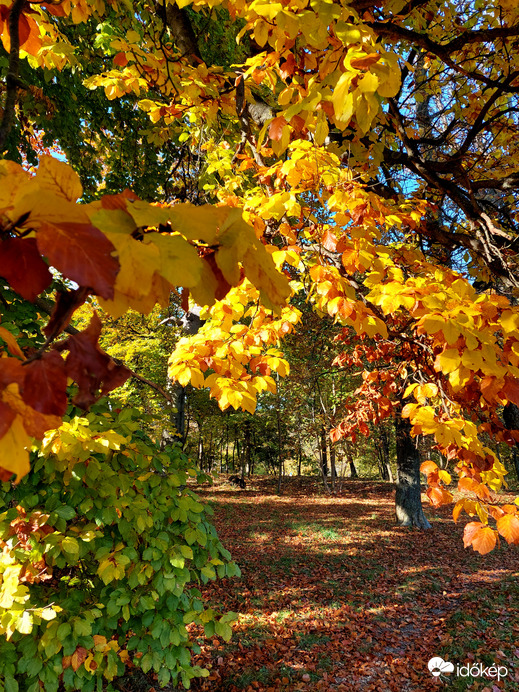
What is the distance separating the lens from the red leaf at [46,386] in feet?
1.59

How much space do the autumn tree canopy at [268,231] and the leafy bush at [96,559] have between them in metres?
0.71

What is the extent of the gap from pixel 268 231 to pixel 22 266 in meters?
2.34

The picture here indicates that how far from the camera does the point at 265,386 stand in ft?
7.36

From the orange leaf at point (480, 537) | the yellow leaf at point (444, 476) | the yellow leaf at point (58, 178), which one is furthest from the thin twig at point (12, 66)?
the yellow leaf at point (444, 476)

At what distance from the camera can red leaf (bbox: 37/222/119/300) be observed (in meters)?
0.45

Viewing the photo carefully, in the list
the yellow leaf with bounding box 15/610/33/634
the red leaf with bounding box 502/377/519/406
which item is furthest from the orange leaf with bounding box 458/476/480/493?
the yellow leaf with bounding box 15/610/33/634

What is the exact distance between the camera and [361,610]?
18.3 ft

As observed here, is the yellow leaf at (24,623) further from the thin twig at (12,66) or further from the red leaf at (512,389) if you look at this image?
the red leaf at (512,389)

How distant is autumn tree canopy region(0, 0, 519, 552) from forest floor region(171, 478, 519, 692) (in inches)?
108

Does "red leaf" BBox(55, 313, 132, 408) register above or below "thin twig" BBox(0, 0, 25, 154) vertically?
below

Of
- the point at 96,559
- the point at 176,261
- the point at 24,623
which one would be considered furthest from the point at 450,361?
the point at 24,623

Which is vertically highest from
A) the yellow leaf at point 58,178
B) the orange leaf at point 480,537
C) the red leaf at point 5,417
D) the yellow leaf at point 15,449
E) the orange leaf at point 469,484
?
the yellow leaf at point 58,178

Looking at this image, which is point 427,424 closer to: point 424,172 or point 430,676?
point 424,172

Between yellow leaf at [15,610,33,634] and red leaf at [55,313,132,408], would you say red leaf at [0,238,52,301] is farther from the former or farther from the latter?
yellow leaf at [15,610,33,634]
